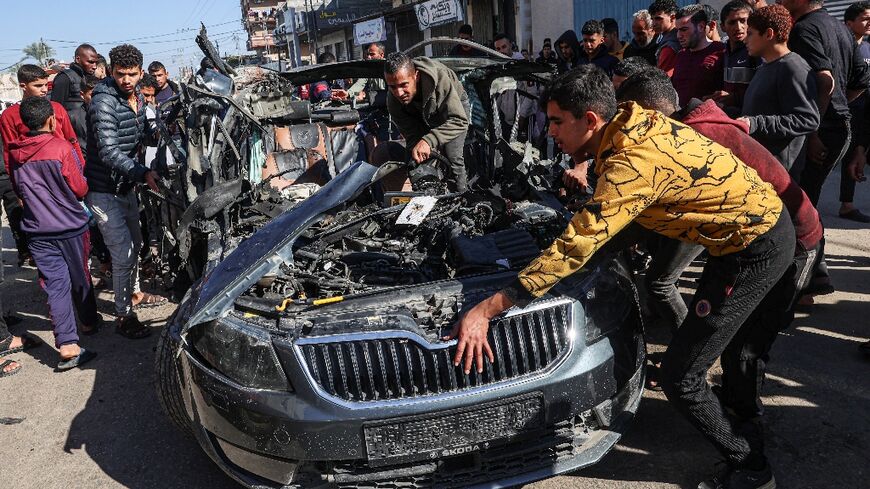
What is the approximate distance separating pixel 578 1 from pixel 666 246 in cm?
1239

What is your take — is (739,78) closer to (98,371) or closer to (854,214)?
(854,214)

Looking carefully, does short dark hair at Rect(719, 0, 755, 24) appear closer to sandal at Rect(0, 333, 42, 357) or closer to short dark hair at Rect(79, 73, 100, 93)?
sandal at Rect(0, 333, 42, 357)

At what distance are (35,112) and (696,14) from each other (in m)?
4.81

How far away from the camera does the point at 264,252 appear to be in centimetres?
255

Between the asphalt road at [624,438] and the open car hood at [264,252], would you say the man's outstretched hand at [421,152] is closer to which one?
the open car hood at [264,252]

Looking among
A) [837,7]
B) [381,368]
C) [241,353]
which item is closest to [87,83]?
[241,353]

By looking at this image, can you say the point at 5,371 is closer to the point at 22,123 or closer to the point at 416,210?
the point at 22,123

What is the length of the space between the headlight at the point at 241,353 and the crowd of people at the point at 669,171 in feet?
2.24

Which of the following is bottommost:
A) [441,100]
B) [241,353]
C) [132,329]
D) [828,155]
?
[132,329]

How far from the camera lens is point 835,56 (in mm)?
3943

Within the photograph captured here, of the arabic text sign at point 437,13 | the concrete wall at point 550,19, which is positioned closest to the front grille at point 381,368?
the concrete wall at point 550,19

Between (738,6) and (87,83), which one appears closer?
(738,6)

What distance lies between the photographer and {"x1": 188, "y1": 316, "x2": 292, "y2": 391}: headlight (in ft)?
7.25

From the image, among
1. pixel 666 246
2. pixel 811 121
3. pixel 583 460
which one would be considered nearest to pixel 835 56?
pixel 811 121
